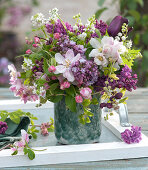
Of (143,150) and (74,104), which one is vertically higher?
(74,104)

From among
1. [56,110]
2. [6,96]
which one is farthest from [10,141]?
[6,96]

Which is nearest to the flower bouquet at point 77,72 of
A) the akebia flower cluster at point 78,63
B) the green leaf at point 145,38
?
the akebia flower cluster at point 78,63

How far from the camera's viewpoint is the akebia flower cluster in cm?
94

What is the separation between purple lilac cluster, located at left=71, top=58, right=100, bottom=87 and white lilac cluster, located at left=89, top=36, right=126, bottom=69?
2cm

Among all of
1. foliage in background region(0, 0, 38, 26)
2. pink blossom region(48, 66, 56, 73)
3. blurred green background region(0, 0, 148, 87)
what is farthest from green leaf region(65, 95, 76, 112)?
foliage in background region(0, 0, 38, 26)

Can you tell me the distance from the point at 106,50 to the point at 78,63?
9cm

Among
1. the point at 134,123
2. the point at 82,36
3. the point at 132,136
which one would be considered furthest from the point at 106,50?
the point at 134,123

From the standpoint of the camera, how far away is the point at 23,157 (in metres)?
0.97

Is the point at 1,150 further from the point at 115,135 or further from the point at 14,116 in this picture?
the point at 115,135

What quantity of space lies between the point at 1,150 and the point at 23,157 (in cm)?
8

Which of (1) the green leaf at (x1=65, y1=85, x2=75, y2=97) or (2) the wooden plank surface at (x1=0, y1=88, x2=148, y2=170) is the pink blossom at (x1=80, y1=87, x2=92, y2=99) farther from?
(2) the wooden plank surface at (x1=0, y1=88, x2=148, y2=170)

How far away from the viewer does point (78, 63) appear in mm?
925

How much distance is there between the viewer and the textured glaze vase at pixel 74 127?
1049 mm

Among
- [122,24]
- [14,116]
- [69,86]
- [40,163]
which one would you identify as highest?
[122,24]
